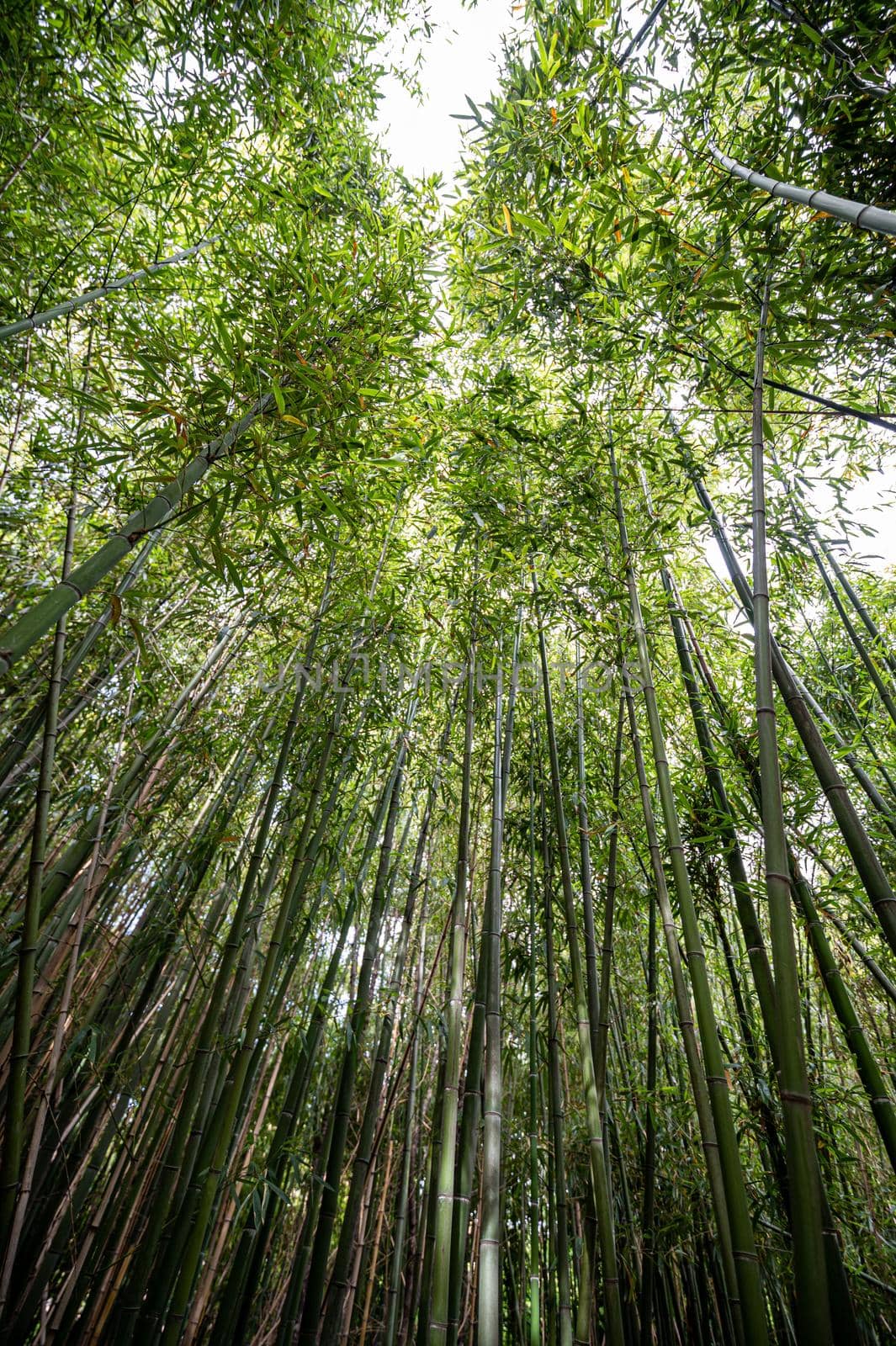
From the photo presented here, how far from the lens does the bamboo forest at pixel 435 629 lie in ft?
5.84

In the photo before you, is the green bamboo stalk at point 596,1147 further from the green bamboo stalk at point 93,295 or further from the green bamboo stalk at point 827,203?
the green bamboo stalk at point 93,295

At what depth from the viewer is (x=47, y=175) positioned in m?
2.27

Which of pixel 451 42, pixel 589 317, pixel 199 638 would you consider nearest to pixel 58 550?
pixel 199 638

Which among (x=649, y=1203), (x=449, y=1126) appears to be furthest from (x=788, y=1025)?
(x=649, y=1203)

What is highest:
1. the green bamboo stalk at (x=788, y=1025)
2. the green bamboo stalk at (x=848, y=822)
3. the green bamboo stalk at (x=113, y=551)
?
the green bamboo stalk at (x=113, y=551)

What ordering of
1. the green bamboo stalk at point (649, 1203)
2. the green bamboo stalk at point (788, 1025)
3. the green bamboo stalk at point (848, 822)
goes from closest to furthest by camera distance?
the green bamboo stalk at point (788, 1025)
the green bamboo stalk at point (848, 822)
the green bamboo stalk at point (649, 1203)

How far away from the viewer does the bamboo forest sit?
1780 millimetres

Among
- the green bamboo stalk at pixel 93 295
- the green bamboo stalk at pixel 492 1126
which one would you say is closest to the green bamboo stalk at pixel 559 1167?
the green bamboo stalk at pixel 492 1126

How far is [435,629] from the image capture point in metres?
3.21

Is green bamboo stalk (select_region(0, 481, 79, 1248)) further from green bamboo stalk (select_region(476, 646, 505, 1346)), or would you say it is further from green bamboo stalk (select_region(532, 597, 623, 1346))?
green bamboo stalk (select_region(532, 597, 623, 1346))

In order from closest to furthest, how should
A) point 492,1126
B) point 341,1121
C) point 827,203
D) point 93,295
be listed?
point 827,203
point 492,1126
point 93,295
point 341,1121

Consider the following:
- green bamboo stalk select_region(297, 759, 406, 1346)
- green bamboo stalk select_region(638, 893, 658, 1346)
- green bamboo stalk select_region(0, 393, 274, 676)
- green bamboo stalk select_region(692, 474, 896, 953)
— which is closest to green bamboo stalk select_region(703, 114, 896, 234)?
green bamboo stalk select_region(692, 474, 896, 953)

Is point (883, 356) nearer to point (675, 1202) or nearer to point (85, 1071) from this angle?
point (675, 1202)

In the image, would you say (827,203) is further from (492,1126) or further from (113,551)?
(492,1126)
